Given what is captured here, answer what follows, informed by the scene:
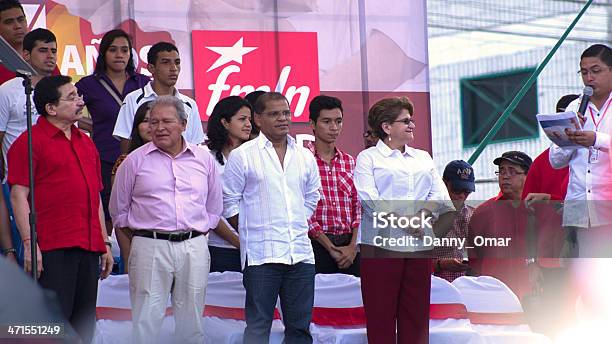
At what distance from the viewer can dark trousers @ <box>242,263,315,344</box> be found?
21.6ft

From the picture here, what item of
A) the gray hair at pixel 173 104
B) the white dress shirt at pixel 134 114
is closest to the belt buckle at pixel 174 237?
the gray hair at pixel 173 104

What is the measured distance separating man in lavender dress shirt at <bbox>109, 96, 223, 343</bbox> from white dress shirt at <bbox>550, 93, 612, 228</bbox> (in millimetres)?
1797

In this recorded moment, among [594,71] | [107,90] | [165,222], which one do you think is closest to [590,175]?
[594,71]

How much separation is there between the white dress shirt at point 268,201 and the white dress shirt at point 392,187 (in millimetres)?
302

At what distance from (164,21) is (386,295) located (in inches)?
105

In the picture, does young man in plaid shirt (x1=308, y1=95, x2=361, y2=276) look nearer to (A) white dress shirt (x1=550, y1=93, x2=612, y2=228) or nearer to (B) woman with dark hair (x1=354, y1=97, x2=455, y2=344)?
(B) woman with dark hair (x1=354, y1=97, x2=455, y2=344)

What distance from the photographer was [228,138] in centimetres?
746

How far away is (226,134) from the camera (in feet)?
A: 24.5

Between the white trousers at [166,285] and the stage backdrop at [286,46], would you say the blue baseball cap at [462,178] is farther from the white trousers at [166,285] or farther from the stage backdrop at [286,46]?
the white trousers at [166,285]

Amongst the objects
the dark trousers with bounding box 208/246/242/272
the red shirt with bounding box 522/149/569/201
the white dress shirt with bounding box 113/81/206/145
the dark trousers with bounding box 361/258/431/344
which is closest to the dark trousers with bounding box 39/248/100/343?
the dark trousers with bounding box 208/246/242/272

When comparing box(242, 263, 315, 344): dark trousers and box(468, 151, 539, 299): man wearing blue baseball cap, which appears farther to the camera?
box(468, 151, 539, 299): man wearing blue baseball cap

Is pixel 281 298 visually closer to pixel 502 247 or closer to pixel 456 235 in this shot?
pixel 456 235

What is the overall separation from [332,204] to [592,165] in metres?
1.51

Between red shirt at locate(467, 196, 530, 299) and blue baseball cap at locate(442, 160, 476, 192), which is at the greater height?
blue baseball cap at locate(442, 160, 476, 192)
